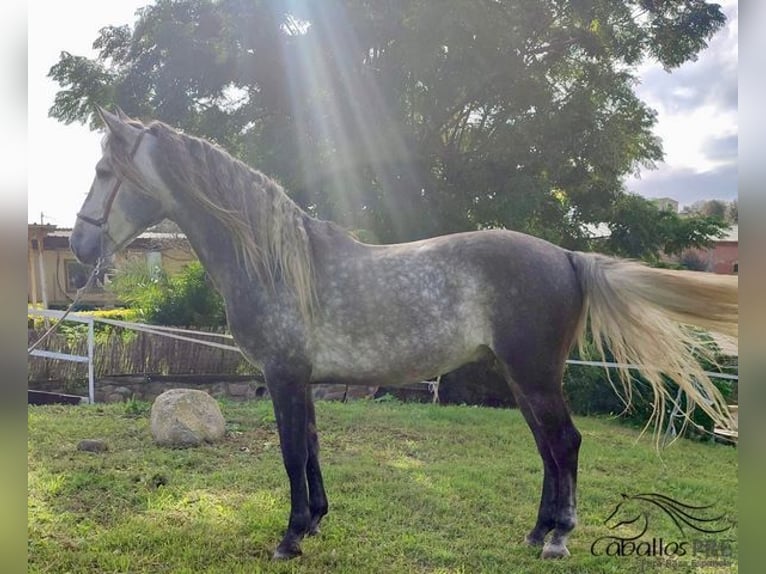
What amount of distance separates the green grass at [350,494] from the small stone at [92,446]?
5 cm

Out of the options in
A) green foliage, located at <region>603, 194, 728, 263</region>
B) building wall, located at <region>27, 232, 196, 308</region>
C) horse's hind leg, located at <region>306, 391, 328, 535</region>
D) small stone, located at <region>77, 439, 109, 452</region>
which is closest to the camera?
horse's hind leg, located at <region>306, 391, 328, 535</region>

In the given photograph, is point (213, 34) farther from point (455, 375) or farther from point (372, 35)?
point (455, 375)

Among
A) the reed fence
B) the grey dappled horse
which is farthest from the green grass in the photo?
the reed fence

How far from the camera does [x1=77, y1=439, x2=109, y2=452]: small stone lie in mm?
4473

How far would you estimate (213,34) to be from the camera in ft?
23.7

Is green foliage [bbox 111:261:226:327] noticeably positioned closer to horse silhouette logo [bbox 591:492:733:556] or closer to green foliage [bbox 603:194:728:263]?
green foliage [bbox 603:194:728:263]

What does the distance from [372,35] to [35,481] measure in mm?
6040

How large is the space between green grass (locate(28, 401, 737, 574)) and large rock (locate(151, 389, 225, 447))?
161mm

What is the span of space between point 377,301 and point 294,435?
2.79 ft

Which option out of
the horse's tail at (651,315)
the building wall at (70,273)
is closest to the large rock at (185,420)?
the horse's tail at (651,315)

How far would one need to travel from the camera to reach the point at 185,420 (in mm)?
4723

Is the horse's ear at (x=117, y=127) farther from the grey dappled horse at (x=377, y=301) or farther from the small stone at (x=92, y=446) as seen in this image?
the small stone at (x=92, y=446)

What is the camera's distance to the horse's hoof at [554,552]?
2676mm

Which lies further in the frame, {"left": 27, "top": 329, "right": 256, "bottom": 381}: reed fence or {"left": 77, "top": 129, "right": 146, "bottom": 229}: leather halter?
{"left": 27, "top": 329, "right": 256, "bottom": 381}: reed fence
